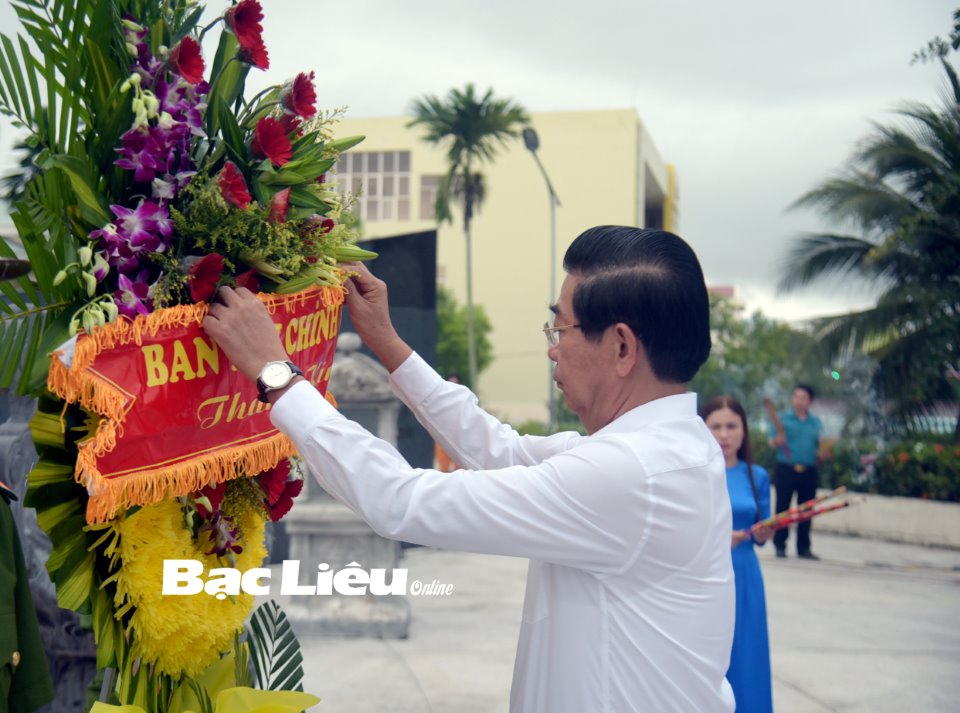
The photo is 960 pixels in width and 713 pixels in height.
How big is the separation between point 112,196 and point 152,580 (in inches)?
27.5

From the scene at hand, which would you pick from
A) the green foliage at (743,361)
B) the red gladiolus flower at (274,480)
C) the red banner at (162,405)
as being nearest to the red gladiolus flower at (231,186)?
the red banner at (162,405)

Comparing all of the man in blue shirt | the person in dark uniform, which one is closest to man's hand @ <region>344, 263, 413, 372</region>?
the person in dark uniform

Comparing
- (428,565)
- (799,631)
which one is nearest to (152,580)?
(799,631)

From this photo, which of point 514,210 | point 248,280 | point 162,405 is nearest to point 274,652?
point 162,405

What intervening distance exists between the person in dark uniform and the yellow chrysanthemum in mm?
495

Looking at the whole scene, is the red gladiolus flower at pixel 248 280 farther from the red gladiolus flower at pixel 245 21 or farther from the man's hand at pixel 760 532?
the man's hand at pixel 760 532

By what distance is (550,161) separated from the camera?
3975cm

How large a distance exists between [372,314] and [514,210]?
129ft

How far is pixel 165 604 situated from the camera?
5.99 feet

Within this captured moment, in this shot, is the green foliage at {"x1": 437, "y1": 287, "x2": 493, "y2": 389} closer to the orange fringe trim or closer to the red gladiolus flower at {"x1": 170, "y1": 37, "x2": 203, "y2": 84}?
the orange fringe trim

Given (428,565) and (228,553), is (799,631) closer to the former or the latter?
(428,565)

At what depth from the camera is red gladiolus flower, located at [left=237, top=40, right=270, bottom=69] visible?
1.86 meters

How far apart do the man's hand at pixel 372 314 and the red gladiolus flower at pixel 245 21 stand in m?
0.56

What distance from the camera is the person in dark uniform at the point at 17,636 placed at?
85.7 inches
